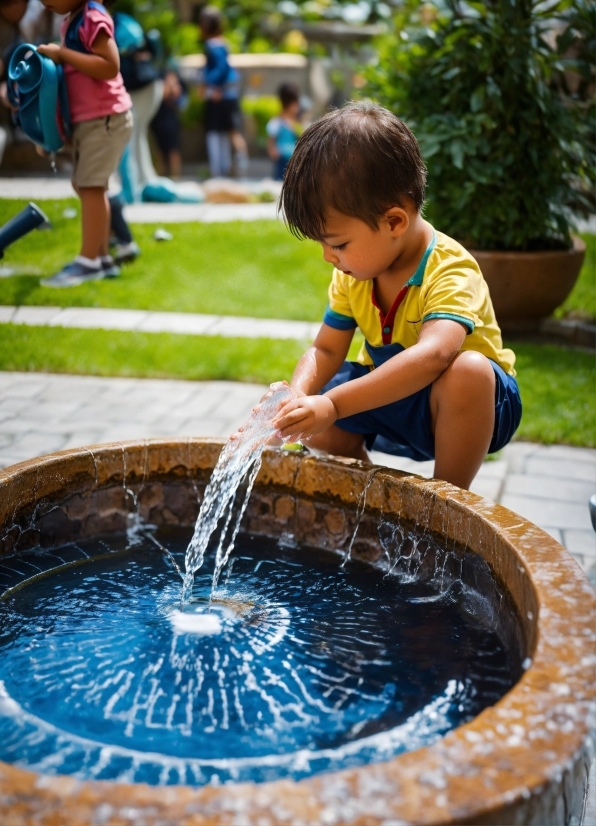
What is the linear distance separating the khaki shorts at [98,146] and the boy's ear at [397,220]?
3.02m

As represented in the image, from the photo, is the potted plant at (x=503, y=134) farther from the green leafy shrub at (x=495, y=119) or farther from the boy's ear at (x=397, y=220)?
the boy's ear at (x=397, y=220)

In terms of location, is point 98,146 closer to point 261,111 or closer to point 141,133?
point 141,133

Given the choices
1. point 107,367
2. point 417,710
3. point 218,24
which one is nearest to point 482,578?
point 417,710

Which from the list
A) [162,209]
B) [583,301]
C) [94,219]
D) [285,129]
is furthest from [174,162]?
[583,301]

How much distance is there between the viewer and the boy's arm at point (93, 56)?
13.8 ft

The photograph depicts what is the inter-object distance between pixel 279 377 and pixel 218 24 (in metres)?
6.88

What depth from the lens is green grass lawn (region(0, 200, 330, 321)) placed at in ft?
15.8

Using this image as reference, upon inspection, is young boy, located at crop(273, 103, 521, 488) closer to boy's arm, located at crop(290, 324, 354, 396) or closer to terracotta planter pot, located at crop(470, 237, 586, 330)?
boy's arm, located at crop(290, 324, 354, 396)

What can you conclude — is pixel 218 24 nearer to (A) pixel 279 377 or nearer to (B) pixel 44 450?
(A) pixel 279 377

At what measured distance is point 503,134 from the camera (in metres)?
4.73

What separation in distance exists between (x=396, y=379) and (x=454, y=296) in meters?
0.25

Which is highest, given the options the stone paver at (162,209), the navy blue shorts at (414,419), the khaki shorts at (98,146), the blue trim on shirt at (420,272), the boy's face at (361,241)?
the boy's face at (361,241)

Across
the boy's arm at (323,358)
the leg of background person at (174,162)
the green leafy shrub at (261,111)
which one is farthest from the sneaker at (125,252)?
the green leafy shrub at (261,111)

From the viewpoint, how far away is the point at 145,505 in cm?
235
